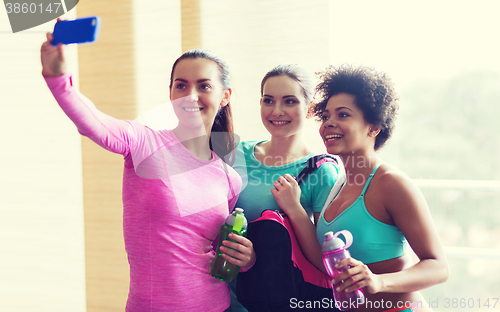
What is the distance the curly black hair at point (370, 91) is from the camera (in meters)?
0.91

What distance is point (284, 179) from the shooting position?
0.99 m

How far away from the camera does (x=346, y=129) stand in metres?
0.90

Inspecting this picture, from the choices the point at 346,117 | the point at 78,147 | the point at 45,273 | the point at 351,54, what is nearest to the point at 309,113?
the point at 346,117

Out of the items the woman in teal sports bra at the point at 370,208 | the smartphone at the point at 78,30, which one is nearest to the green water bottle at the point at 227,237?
the woman in teal sports bra at the point at 370,208

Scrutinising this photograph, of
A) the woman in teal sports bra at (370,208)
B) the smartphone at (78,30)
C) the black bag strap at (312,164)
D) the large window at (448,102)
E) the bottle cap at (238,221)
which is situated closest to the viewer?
the smartphone at (78,30)

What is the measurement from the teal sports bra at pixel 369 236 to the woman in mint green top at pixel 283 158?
0.16 metres

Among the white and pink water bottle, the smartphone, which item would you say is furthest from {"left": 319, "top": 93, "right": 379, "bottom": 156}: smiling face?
the smartphone

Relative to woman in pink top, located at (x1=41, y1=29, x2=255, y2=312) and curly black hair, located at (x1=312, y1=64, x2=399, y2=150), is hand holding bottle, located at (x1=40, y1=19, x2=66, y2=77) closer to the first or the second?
woman in pink top, located at (x1=41, y1=29, x2=255, y2=312)

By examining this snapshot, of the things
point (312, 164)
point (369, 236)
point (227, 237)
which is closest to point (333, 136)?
point (312, 164)

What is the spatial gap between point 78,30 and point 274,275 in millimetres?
713

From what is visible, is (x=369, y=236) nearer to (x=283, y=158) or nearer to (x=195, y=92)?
(x=283, y=158)

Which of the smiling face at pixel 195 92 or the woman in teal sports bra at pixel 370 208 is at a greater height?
the smiling face at pixel 195 92

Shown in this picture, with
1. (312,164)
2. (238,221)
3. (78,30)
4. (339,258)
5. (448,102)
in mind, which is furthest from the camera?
(448,102)

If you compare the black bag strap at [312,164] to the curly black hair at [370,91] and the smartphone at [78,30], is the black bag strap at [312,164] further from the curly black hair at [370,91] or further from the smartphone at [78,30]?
the smartphone at [78,30]
